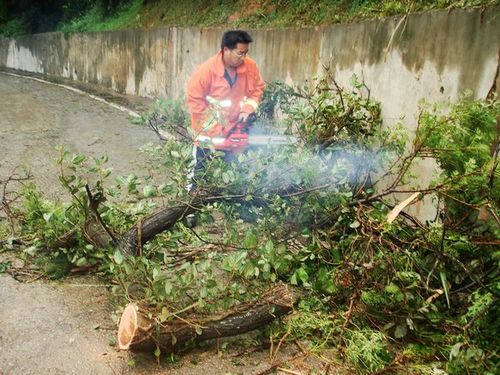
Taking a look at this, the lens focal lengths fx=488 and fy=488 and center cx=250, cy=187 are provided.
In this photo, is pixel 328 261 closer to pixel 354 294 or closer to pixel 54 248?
pixel 354 294

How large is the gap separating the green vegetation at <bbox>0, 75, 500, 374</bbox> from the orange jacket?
0.48m

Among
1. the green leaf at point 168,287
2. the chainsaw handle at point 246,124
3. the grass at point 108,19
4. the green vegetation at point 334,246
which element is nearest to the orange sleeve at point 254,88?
the chainsaw handle at point 246,124

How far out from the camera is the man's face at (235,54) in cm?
459

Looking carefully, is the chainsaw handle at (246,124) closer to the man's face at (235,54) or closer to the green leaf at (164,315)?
the man's face at (235,54)

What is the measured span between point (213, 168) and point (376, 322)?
4.98 ft

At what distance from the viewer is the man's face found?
181 inches

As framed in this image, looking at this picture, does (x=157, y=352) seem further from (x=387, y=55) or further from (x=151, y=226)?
(x=387, y=55)

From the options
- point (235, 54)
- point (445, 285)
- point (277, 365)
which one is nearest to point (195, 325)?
point (277, 365)

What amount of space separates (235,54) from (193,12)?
8.00 meters

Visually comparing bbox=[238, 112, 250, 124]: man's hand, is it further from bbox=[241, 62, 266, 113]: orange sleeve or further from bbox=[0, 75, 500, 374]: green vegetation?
bbox=[0, 75, 500, 374]: green vegetation

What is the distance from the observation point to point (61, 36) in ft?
60.3

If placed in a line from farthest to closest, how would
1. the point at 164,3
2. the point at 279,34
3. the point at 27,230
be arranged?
the point at 164,3, the point at 279,34, the point at 27,230

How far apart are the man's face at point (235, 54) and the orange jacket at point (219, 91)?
0.26 ft

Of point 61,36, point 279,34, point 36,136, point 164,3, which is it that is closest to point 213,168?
point 279,34
